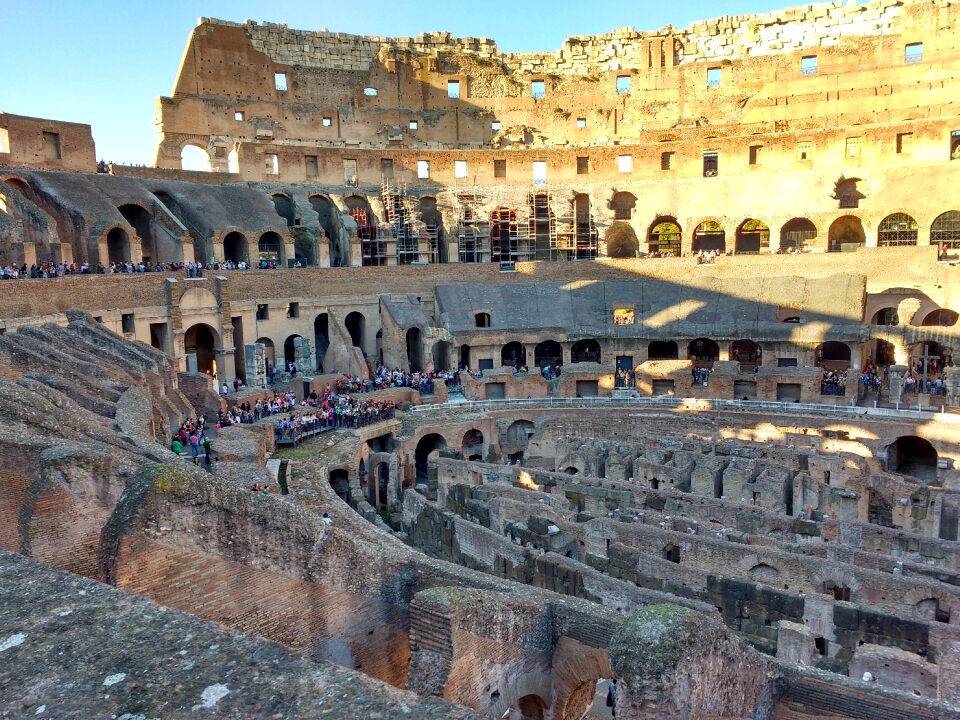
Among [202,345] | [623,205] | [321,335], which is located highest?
[623,205]

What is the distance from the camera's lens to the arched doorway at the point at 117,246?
1257 inches

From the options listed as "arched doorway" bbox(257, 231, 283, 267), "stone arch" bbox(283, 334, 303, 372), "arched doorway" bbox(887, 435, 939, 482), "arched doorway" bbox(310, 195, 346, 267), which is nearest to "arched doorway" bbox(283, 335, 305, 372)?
"stone arch" bbox(283, 334, 303, 372)

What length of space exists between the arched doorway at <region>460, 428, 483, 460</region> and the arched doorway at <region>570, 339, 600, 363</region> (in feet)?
25.4

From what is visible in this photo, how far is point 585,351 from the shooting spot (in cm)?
3444

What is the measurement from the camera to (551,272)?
1470 inches

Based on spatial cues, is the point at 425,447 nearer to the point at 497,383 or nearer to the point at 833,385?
the point at 497,383

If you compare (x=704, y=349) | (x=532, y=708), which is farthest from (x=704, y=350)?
(x=532, y=708)

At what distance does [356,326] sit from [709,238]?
20371mm

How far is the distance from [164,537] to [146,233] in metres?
30.2

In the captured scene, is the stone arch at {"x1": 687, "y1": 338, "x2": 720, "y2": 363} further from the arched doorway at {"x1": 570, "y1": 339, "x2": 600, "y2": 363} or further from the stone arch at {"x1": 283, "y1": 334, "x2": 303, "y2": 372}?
the stone arch at {"x1": 283, "y1": 334, "x2": 303, "y2": 372}

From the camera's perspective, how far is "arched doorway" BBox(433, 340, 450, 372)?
33.6 m

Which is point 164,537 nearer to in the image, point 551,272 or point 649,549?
point 649,549

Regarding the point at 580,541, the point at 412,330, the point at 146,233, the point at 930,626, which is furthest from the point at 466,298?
the point at 930,626

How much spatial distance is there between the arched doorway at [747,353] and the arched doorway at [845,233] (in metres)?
8.43
